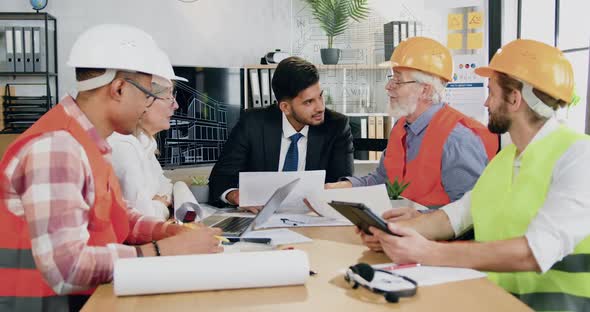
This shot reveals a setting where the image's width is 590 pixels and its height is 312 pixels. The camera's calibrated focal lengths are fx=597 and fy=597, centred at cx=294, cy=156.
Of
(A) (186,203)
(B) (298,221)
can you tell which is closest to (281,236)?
(B) (298,221)

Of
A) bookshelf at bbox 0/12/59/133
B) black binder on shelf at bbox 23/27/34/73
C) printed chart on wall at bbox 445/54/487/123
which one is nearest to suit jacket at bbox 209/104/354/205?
printed chart on wall at bbox 445/54/487/123

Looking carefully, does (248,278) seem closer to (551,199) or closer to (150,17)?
(551,199)

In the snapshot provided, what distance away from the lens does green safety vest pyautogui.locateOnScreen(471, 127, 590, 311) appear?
165 cm

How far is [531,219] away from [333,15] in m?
3.93

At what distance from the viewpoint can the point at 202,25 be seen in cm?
567

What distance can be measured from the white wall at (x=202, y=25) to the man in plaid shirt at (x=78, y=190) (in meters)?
4.07

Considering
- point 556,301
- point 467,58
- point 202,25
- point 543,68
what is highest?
point 202,25

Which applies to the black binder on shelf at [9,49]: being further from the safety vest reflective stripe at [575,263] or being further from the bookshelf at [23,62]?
the safety vest reflective stripe at [575,263]

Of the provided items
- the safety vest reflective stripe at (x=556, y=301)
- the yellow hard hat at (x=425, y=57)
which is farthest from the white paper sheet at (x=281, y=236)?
the yellow hard hat at (x=425, y=57)

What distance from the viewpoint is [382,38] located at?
222 inches

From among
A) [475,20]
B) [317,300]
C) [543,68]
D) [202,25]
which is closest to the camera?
[317,300]

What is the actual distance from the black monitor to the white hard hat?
3.84m

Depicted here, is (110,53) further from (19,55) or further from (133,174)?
(19,55)

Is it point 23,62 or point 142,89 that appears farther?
point 23,62
